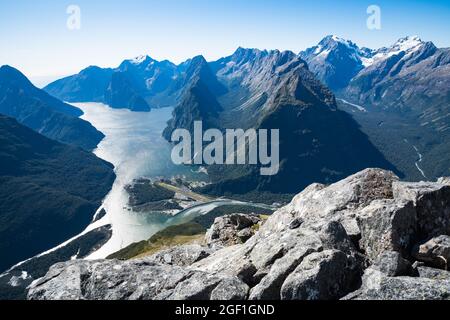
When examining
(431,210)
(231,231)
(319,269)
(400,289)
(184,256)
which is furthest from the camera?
(231,231)

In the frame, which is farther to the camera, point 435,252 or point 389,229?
point 389,229

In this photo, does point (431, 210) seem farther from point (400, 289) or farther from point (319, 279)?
point (319, 279)

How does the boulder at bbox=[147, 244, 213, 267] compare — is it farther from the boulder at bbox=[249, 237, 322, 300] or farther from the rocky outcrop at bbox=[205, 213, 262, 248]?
the boulder at bbox=[249, 237, 322, 300]

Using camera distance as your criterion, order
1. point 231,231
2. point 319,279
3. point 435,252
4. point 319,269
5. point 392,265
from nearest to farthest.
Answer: point 319,279, point 319,269, point 392,265, point 435,252, point 231,231

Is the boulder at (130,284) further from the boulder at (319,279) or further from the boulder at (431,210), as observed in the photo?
the boulder at (431,210)

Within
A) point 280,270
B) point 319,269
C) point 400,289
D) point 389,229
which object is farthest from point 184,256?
point 400,289

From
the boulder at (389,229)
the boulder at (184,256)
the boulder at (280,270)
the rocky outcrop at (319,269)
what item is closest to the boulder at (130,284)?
the rocky outcrop at (319,269)
